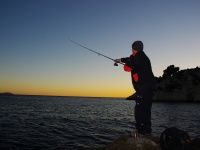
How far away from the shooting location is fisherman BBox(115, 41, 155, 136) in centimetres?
747

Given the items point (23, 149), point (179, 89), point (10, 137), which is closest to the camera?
point (23, 149)

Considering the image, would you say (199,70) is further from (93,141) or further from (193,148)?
(193,148)

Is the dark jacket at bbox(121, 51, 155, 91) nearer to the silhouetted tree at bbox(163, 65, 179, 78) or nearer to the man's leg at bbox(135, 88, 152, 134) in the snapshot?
the man's leg at bbox(135, 88, 152, 134)

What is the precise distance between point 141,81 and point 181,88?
414 feet

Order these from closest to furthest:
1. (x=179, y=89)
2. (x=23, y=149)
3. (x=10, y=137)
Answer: (x=23, y=149)
(x=10, y=137)
(x=179, y=89)

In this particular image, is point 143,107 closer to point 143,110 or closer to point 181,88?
point 143,110

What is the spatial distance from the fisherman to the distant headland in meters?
120

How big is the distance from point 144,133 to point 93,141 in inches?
396

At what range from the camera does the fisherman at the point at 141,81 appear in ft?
24.5

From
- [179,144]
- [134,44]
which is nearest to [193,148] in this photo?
[179,144]

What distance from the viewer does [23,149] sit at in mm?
14469

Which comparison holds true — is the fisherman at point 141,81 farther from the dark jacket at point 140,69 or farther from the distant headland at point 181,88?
the distant headland at point 181,88

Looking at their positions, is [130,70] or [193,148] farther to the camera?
[130,70]

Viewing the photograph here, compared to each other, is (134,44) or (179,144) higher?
(134,44)
